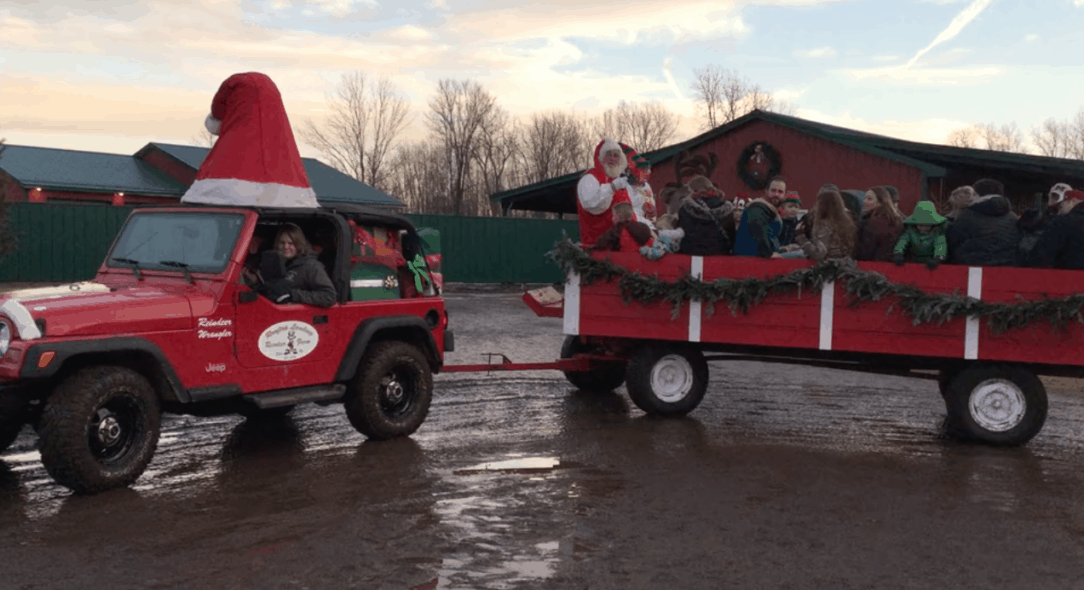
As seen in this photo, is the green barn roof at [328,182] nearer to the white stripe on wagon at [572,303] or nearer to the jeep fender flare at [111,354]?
the white stripe on wagon at [572,303]

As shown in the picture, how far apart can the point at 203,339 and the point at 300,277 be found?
3.15 ft

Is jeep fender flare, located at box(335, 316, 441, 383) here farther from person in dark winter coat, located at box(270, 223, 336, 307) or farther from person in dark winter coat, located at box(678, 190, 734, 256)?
person in dark winter coat, located at box(678, 190, 734, 256)

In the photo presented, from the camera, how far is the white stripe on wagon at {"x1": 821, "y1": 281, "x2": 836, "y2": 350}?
28.1 ft

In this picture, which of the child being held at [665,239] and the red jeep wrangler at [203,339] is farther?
the child being held at [665,239]

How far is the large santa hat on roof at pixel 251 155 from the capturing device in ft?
25.2

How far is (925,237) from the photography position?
8.56 metres

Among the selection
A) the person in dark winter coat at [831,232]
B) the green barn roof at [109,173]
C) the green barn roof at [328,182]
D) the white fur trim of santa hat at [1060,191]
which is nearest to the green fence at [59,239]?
the green barn roof at [109,173]

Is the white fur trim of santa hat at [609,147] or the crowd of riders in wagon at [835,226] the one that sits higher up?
the white fur trim of santa hat at [609,147]

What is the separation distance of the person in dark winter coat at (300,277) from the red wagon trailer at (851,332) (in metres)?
2.67

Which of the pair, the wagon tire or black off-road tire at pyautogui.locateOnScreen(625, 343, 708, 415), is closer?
the wagon tire

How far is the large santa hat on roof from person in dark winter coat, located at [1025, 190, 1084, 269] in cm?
597

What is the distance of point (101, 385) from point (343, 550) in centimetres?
199

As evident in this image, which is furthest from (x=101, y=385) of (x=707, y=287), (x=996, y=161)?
(x=996, y=161)

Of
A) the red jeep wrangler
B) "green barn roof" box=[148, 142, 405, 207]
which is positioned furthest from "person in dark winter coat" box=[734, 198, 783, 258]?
"green barn roof" box=[148, 142, 405, 207]
